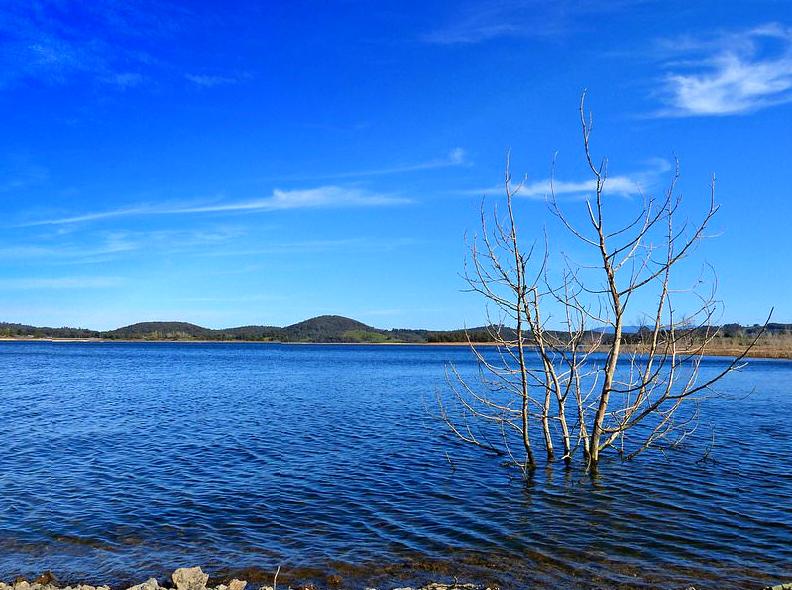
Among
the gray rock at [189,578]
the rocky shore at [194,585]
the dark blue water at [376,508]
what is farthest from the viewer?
the dark blue water at [376,508]

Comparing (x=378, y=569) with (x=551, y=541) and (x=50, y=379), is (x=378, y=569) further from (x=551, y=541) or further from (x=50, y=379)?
(x=50, y=379)

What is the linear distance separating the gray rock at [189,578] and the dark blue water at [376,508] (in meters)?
0.55

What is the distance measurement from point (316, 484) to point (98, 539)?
15.2 feet

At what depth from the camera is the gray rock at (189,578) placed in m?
7.51

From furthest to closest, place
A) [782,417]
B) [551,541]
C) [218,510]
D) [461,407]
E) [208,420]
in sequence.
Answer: [461,407] → [782,417] → [208,420] → [218,510] → [551,541]

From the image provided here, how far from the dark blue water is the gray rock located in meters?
0.55

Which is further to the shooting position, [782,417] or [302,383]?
[302,383]

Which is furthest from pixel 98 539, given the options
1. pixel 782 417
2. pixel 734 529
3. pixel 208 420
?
pixel 782 417

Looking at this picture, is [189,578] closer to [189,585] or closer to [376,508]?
[189,585]

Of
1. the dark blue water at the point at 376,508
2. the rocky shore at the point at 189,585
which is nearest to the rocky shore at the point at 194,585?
the rocky shore at the point at 189,585

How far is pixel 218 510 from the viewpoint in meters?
11.2

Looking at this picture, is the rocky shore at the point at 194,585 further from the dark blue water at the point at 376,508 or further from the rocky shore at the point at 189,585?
the dark blue water at the point at 376,508

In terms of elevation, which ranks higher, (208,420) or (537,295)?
(537,295)

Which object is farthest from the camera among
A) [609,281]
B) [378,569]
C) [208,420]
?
[208,420]
